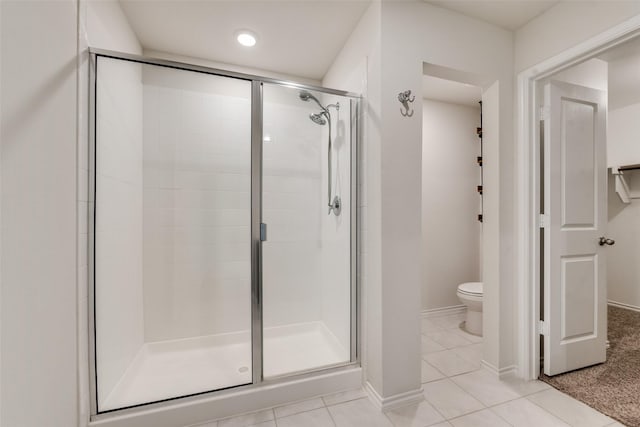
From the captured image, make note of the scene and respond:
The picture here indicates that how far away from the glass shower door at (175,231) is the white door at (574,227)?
1.95 meters

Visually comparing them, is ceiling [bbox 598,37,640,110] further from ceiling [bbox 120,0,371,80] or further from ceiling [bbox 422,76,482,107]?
ceiling [bbox 120,0,371,80]

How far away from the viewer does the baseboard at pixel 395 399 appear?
1.58 m

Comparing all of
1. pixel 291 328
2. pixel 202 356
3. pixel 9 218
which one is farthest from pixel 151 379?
A: pixel 9 218

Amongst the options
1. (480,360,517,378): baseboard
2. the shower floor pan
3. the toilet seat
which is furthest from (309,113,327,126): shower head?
(480,360,517,378): baseboard

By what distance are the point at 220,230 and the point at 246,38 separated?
147cm

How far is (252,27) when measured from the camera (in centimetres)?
195

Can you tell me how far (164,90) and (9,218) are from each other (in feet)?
4.94

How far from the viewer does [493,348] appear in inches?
75.2

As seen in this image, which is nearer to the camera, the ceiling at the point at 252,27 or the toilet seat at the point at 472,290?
the ceiling at the point at 252,27

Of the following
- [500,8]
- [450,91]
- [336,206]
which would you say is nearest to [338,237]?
[336,206]

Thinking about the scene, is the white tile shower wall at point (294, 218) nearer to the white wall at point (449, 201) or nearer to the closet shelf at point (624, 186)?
the white wall at point (449, 201)

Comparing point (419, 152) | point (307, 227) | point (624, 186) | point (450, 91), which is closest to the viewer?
point (419, 152)

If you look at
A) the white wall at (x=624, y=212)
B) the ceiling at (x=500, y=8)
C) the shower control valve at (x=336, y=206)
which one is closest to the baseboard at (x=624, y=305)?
the white wall at (x=624, y=212)

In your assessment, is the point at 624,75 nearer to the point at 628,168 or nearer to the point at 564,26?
the point at 628,168
